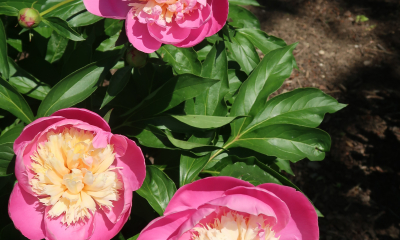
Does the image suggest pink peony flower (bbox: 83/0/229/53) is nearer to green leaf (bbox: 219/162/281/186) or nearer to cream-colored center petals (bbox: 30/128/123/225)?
cream-colored center petals (bbox: 30/128/123/225)

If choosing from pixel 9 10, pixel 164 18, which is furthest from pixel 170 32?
pixel 9 10

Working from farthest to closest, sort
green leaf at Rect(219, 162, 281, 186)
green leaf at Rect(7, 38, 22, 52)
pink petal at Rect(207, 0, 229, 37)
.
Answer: green leaf at Rect(7, 38, 22, 52) < green leaf at Rect(219, 162, 281, 186) < pink petal at Rect(207, 0, 229, 37)

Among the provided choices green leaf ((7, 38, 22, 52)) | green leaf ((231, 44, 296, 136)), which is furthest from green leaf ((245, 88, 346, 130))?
green leaf ((7, 38, 22, 52))

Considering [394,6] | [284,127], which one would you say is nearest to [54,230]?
[284,127]

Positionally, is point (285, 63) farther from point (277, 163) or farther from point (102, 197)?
point (102, 197)

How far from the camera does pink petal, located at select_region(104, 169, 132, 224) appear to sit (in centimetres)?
73

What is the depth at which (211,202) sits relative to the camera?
0.69 meters

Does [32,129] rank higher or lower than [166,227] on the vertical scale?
higher

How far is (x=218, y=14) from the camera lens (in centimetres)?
80

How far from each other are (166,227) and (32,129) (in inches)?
13.8

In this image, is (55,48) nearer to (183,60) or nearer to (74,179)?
(183,60)

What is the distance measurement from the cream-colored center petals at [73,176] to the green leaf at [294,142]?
45 centimetres

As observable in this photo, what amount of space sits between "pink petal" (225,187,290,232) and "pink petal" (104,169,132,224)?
0.68 ft

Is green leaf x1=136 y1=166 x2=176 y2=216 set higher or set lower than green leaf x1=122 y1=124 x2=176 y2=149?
lower
